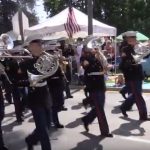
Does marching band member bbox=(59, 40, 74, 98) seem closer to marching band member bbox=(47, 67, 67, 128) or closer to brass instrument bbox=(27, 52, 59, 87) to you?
marching band member bbox=(47, 67, 67, 128)

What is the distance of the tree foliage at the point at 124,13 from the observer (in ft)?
135

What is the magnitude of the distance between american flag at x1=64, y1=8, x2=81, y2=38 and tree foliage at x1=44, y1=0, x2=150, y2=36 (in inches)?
944

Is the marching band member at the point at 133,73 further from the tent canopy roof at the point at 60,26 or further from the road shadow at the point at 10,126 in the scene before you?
the tent canopy roof at the point at 60,26

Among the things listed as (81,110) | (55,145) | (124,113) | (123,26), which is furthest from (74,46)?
(123,26)

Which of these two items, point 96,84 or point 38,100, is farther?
point 96,84

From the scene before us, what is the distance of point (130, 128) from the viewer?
8.93 meters

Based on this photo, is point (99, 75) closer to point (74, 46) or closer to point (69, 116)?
point (69, 116)

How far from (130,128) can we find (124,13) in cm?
3483

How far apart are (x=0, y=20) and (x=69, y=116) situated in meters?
40.4

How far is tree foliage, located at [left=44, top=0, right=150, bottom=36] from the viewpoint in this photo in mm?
41156

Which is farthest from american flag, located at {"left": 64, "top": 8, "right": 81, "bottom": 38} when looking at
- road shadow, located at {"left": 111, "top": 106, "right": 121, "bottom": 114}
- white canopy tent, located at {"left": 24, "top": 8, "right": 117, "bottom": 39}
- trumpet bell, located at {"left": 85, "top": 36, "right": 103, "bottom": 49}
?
trumpet bell, located at {"left": 85, "top": 36, "right": 103, "bottom": 49}

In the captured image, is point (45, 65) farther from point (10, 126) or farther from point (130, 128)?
point (10, 126)

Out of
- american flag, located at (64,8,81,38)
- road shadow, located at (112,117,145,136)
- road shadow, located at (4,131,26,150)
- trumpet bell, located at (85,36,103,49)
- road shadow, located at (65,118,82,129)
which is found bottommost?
road shadow, located at (65,118,82,129)

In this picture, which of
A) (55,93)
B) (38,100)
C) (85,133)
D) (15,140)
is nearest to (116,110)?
(55,93)
